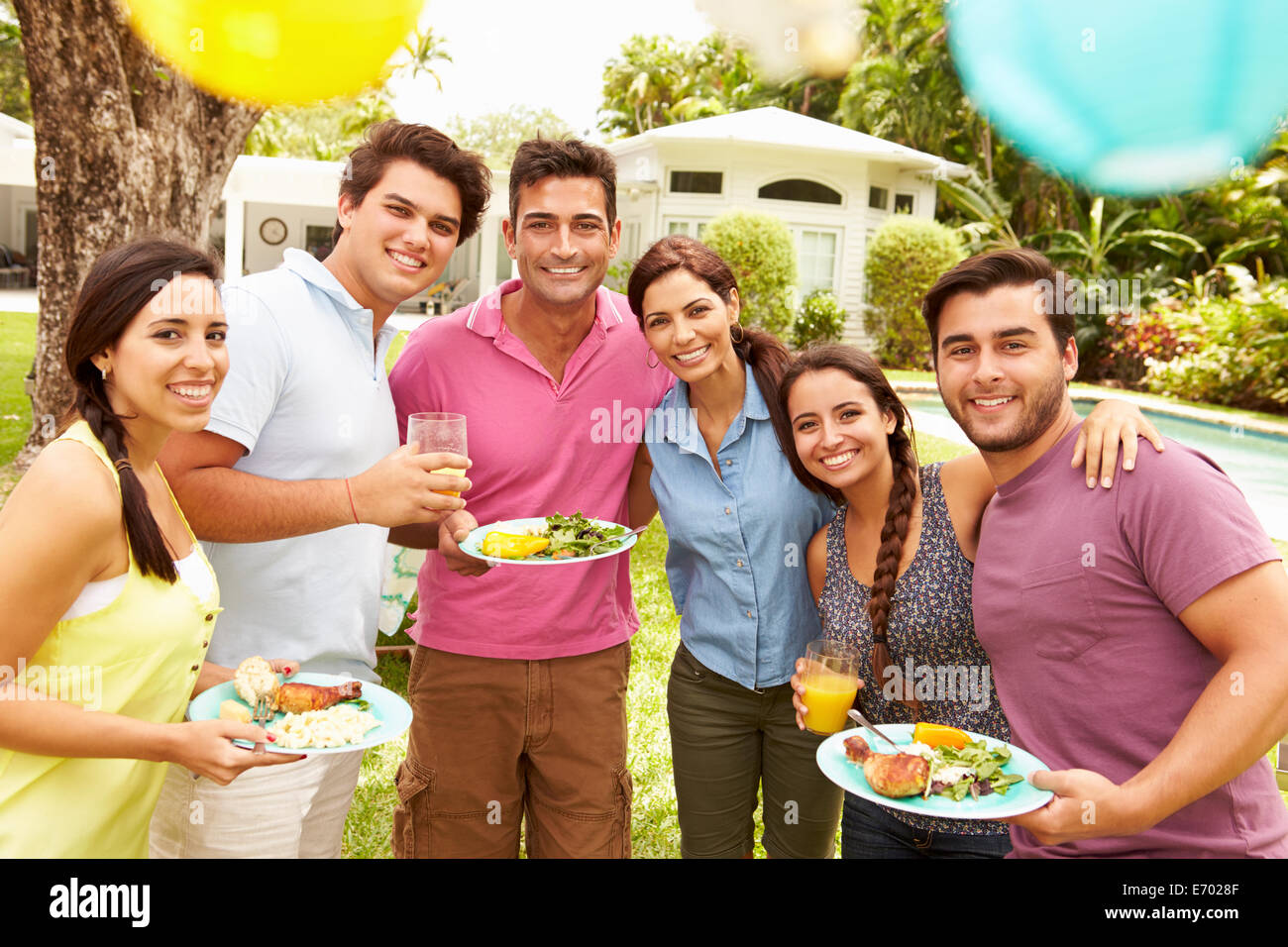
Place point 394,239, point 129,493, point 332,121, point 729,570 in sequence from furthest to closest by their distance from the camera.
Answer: point 332,121, point 729,570, point 394,239, point 129,493

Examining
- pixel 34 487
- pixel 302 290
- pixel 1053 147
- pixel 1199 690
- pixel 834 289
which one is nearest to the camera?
pixel 34 487

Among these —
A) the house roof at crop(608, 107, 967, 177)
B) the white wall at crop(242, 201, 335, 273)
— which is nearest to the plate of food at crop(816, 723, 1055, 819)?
the house roof at crop(608, 107, 967, 177)

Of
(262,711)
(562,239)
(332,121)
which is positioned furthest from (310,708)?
(332,121)

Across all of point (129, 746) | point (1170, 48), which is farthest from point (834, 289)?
point (129, 746)

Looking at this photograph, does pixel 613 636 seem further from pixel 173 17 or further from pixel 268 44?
pixel 268 44

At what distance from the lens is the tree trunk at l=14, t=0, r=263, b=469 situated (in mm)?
6949

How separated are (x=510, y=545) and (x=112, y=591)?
1123 millimetres

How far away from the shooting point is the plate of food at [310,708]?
7.80ft

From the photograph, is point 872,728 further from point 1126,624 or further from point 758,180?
point 758,180

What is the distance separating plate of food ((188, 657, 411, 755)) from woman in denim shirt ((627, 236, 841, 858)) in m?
1.18

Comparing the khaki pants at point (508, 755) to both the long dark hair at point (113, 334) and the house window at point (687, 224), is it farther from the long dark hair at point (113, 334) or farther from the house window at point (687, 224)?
the house window at point (687, 224)

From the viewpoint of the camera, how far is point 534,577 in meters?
3.58

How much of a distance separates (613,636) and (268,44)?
805 centimetres

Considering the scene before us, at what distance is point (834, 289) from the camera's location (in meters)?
26.3
